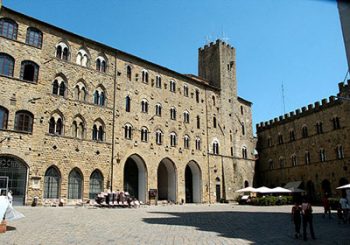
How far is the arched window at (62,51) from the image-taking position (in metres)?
29.1

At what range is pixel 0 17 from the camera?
25.8 meters

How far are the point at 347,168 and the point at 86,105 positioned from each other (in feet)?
90.3

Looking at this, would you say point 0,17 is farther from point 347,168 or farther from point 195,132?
point 347,168

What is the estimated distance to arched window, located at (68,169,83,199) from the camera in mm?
27670

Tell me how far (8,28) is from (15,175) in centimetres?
1154

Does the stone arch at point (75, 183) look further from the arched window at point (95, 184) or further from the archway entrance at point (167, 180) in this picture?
the archway entrance at point (167, 180)

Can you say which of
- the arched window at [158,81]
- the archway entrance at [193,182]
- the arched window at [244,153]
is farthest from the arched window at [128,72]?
the arched window at [244,153]

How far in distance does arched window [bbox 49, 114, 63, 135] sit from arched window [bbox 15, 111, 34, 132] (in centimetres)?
168

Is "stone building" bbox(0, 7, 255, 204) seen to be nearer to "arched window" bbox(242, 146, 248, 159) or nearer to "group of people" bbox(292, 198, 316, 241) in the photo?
"arched window" bbox(242, 146, 248, 159)

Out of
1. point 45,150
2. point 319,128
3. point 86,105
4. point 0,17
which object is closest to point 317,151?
point 319,128

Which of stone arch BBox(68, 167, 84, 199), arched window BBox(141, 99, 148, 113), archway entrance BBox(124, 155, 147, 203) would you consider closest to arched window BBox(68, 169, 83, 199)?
stone arch BBox(68, 167, 84, 199)

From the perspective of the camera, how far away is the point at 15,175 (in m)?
25.0

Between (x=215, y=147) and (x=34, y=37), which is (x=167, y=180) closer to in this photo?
(x=215, y=147)

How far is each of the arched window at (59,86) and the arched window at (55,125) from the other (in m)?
2.10
